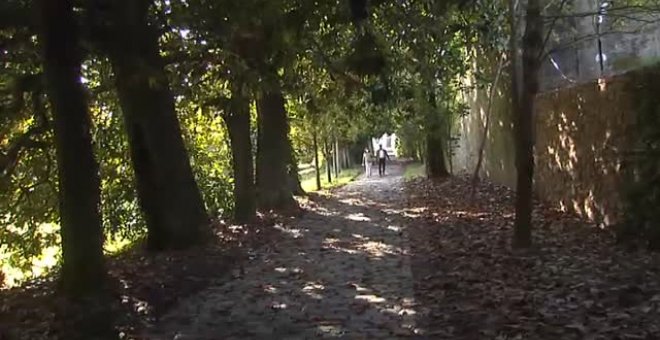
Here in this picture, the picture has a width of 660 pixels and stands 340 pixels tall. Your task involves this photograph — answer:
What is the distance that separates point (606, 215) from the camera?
11297 millimetres

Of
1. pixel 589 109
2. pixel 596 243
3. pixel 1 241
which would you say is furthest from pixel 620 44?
pixel 1 241

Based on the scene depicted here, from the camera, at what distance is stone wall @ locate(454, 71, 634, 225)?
35.0 feet

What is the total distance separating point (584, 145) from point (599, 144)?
981 millimetres

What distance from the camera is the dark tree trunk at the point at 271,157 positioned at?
19.7 m

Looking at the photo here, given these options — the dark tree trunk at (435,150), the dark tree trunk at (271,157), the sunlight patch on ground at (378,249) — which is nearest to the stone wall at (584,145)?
the sunlight patch on ground at (378,249)

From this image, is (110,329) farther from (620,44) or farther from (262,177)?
(262,177)

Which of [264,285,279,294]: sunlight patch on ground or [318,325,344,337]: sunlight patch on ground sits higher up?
[264,285,279,294]: sunlight patch on ground

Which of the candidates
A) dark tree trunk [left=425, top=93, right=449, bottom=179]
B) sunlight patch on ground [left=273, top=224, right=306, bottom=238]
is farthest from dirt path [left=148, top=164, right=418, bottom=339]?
dark tree trunk [left=425, top=93, right=449, bottom=179]

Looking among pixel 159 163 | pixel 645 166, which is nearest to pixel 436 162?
pixel 159 163

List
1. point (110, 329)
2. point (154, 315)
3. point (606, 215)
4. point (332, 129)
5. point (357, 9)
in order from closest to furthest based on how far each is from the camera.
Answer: point (110, 329)
point (154, 315)
point (357, 9)
point (606, 215)
point (332, 129)

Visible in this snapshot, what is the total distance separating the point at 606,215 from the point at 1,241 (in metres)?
13.5

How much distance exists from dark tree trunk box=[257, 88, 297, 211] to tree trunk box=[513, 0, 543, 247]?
9837 mm

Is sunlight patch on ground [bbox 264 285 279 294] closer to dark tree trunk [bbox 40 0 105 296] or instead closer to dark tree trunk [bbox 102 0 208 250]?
dark tree trunk [bbox 40 0 105 296]

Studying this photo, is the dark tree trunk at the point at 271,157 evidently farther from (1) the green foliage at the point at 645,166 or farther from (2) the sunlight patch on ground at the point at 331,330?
(2) the sunlight patch on ground at the point at 331,330
